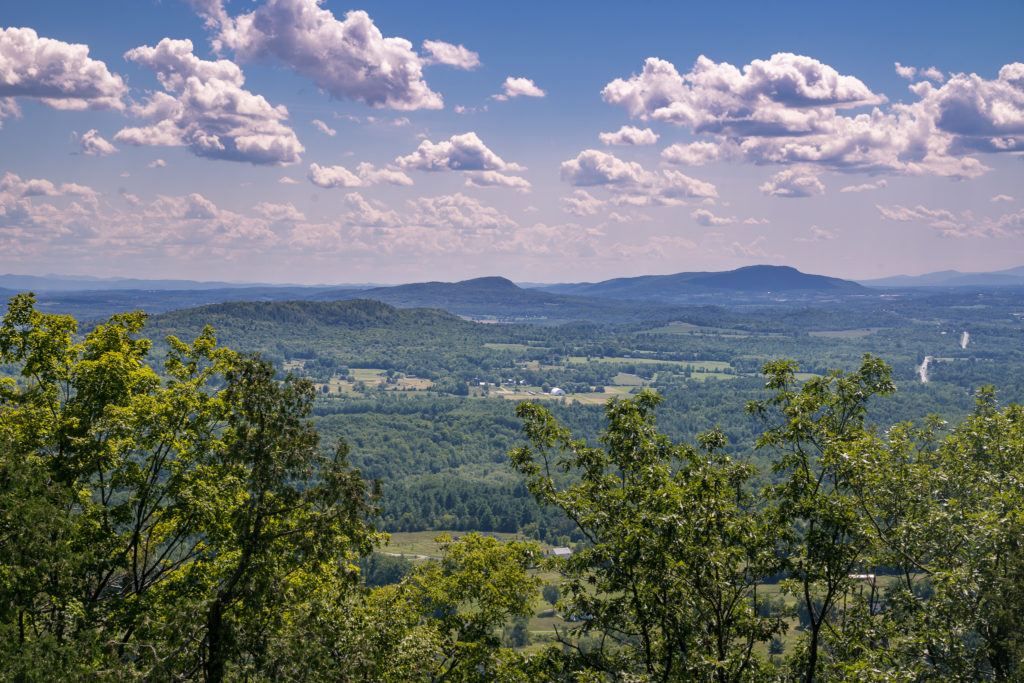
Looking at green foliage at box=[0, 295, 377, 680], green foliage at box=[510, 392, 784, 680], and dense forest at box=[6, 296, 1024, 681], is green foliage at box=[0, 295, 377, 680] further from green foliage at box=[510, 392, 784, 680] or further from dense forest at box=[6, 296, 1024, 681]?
green foliage at box=[510, 392, 784, 680]

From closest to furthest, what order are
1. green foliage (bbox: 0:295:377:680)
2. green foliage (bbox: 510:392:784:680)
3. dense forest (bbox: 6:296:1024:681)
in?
green foliage (bbox: 510:392:784:680) → dense forest (bbox: 6:296:1024:681) → green foliage (bbox: 0:295:377:680)

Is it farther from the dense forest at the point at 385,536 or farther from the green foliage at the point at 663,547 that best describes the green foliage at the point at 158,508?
the green foliage at the point at 663,547

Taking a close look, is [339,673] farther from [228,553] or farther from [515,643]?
[515,643]

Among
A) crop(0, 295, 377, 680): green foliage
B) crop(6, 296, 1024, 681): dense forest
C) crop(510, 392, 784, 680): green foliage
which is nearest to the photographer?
crop(510, 392, 784, 680): green foliage

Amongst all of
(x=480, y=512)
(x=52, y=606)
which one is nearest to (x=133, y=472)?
(x=52, y=606)

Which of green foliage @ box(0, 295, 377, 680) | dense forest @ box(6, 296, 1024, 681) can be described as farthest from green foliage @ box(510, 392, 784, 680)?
green foliage @ box(0, 295, 377, 680)

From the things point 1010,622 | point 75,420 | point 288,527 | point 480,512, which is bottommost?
point 480,512

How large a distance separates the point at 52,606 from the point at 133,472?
451 centimetres

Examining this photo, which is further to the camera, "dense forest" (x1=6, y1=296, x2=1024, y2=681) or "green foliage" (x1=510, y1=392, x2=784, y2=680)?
"dense forest" (x1=6, y1=296, x2=1024, y2=681)

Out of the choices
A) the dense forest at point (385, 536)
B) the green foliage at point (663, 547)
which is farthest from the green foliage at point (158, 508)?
the green foliage at point (663, 547)

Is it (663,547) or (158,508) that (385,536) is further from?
(663,547)

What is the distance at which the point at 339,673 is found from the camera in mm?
19328

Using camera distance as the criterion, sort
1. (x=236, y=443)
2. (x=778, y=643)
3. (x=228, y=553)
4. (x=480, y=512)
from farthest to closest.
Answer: (x=480, y=512) → (x=778, y=643) → (x=228, y=553) → (x=236, y=443)

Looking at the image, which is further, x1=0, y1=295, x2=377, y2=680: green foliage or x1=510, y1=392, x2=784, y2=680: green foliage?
x1=0, y1=295, x2=377, y2=680: green foliage
